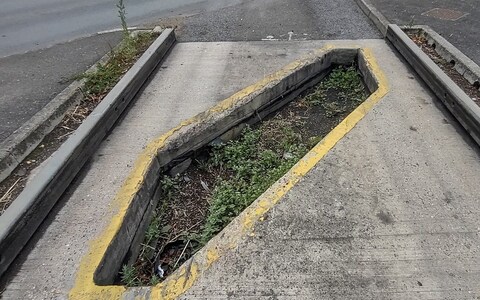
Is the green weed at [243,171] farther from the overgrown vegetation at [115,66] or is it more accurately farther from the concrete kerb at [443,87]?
the overgrown vegetation at [115,66]

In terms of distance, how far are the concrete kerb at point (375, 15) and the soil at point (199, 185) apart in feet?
5.46

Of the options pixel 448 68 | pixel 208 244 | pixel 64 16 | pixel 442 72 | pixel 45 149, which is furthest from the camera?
pixel 64 16

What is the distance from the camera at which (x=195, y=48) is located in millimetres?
5785

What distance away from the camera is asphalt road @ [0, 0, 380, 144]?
4.99m

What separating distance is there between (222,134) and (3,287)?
7.87 ft

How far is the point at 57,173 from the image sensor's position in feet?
9.84

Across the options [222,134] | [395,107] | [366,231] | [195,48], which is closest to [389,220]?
[366,231]

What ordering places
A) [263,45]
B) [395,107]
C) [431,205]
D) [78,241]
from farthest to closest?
[263,45] → [395,107] → [431,205] → [78,241]

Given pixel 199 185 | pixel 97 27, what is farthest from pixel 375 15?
pixel 97 27

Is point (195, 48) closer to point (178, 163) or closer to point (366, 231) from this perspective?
point (178, 163)

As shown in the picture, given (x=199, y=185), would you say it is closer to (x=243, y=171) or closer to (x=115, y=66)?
(x=243, y=171)

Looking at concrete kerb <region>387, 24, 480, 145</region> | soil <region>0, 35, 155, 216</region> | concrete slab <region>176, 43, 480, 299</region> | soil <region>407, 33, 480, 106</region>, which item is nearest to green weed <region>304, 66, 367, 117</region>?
concrete kerb <region>387, 24, 480, 145</region>

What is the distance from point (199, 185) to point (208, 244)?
1164 millimetres

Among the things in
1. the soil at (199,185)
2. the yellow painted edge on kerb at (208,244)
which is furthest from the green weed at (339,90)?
the yellow painted edge on kerb at (208,244)
